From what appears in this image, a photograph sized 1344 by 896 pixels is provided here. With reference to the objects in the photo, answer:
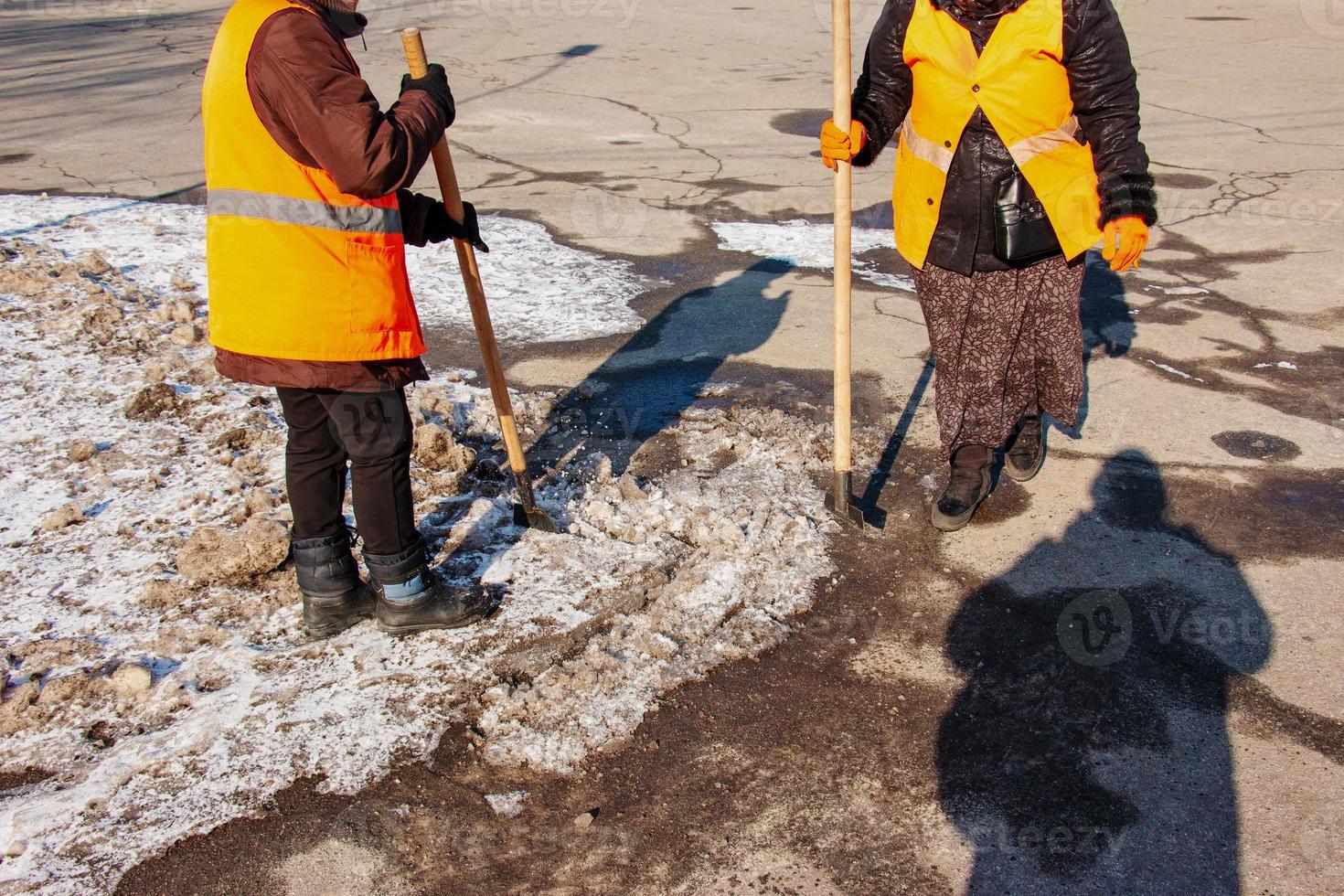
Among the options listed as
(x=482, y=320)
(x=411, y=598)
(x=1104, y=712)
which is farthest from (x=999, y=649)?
(x=482, y=320)

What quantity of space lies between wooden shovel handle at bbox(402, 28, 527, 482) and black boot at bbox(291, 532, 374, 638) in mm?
663

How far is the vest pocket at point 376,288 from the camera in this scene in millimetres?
2672

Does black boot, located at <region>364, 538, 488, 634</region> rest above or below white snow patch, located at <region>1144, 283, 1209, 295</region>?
above

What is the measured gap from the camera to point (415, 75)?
2.90 m

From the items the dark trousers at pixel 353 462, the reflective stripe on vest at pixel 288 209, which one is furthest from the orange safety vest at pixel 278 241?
the dark trousers at pixel 353 462

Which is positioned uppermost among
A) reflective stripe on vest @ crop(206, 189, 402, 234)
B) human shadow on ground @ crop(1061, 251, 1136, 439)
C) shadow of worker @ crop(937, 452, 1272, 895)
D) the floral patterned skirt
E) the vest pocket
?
reflective stripe on vest @ crop(206, 189, 402, 234)

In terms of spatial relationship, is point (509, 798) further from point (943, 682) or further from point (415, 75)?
point (415, 75)

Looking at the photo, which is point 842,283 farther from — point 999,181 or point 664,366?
point 664,366

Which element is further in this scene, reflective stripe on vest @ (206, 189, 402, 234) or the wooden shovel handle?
the wooden shovel handle

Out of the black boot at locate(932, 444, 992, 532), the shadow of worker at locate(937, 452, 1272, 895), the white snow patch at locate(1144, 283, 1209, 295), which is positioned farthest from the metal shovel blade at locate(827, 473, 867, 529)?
the white snow patch at locate(1144, 283, 1209, 295)

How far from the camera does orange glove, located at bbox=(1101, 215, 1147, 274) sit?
3.15 m

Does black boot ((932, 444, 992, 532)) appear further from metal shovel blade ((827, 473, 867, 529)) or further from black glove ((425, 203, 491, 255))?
black glove ((425, 203, 491, 255))

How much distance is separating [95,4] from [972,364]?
80.5ft

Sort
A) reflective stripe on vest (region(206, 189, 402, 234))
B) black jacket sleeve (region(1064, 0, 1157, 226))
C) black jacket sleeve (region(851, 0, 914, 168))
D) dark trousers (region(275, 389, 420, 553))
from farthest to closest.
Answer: black jacket sleeve (region(851, 0, 914, 168)), black jacket sleeve (region(1064, 0, 1157, 226)), dark trousers (region(275, 389, 420, 553)), reflective stripe on vest (region(206, 189, 402, 234))
